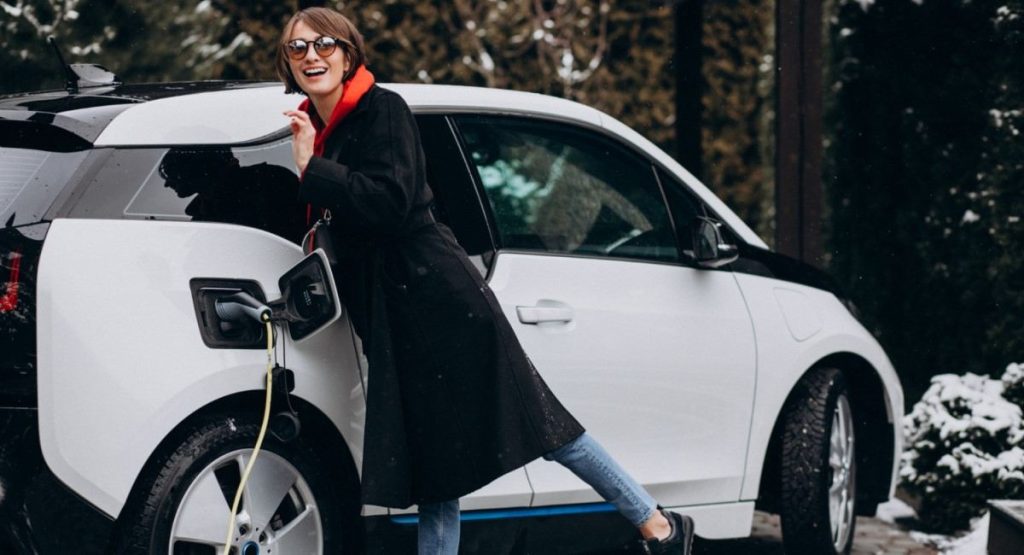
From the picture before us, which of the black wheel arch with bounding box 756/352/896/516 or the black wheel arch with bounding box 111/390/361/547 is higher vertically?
the black wheel arch with bounding box 111/390/361/547

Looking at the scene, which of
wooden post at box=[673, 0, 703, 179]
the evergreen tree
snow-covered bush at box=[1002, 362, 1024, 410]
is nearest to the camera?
snow-covered bush at box=[1002, 362, 1024, 410]

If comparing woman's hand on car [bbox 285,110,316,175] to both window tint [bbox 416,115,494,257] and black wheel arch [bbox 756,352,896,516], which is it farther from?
black wheel arch [bbox 756,352,896,516]

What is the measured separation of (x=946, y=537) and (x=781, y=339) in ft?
5.32

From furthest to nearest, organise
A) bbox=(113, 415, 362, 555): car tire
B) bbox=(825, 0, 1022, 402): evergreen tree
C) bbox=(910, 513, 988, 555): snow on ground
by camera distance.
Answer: bbox=(825, 0, 1022, 402): evergreen tree, bbox=(910, 513, 988, 555): snow on ground, bbox=(113, 415, 362, 555): car tire

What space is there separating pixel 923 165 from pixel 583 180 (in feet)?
9.90

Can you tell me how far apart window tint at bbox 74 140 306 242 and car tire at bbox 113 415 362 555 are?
51cm

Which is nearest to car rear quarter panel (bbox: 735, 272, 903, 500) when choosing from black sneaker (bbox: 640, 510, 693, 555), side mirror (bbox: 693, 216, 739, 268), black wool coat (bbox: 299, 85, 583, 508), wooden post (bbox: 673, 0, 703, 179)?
side mirror (bbox: 693, 216, 739, 268)

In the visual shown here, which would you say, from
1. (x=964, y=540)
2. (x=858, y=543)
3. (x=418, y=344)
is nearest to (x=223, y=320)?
(x=418, y=344)

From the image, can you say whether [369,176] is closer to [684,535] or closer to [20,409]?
[20,409]

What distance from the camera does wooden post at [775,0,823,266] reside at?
7.02 meters

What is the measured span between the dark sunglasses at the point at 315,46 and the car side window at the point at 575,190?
0.94m

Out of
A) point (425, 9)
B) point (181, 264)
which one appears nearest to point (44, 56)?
point (425, 9)

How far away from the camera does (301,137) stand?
3.73 metres

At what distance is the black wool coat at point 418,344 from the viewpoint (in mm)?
3789
